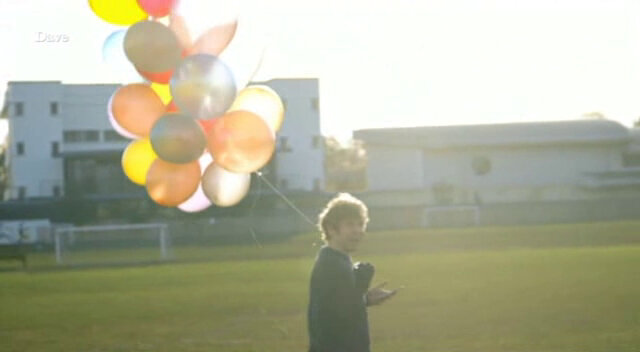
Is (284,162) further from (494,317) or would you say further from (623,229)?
(494,317)

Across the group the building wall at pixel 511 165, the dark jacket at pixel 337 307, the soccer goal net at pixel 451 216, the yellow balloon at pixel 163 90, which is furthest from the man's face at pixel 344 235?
the building wall at pixel 511 165

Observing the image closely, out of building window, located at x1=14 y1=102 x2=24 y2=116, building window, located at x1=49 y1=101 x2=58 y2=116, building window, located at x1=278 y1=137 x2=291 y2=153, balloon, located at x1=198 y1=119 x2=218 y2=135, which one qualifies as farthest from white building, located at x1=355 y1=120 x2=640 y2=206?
balloon, located at x1=198 y1=119 x2=218 y2=135

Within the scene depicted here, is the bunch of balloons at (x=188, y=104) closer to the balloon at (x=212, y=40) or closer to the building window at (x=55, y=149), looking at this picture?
the balloon at (x=212, y=40)

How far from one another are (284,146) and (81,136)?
10768 mm

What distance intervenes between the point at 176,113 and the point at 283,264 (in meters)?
22.6

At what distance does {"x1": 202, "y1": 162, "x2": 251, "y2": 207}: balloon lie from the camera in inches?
288

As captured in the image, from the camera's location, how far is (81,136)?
64.4 meters

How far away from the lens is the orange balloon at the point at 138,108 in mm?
7254

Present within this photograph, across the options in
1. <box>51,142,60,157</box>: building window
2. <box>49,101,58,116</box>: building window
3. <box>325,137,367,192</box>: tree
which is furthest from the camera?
<box>325,137,367,192</box>: tree

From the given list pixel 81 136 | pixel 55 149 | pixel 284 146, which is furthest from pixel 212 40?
pixel 81 136

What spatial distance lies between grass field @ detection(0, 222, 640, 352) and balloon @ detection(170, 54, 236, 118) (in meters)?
6.23

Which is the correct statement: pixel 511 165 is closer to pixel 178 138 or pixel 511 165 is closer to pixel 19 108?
pixel 19 108

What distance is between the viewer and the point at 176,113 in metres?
7.14

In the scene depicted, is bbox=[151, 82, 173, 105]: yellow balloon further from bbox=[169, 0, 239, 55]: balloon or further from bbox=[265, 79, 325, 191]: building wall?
bbox=[265, 79, 325, 191]: building wall
